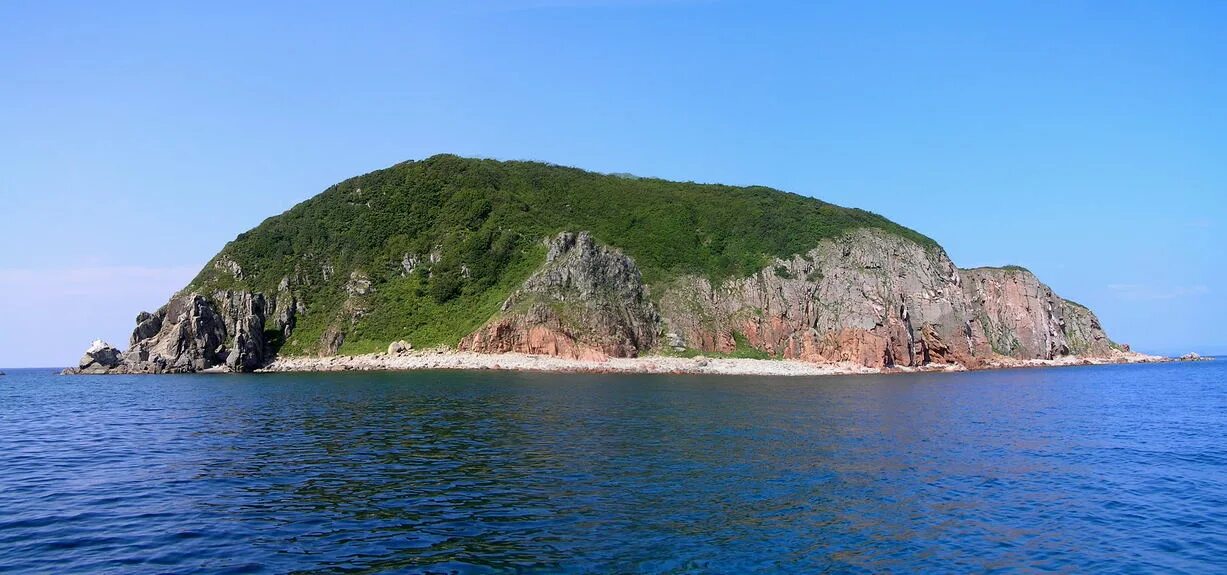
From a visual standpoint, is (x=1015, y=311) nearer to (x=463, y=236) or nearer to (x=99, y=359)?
(x=463, y=236)

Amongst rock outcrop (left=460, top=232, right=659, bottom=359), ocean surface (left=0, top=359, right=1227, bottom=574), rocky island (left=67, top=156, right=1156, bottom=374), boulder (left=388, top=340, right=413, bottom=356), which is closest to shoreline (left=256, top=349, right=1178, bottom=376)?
rocky island (left=67, top=156, right=1156, bottom=374)

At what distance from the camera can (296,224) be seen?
4963 inches

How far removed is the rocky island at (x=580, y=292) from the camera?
325 ft

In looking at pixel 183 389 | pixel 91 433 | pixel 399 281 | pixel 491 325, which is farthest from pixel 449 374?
pixel 91 433

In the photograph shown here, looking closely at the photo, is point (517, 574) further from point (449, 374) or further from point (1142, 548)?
point (449, 374)

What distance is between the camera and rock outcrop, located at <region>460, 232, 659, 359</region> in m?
96.0

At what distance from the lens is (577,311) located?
325 feet

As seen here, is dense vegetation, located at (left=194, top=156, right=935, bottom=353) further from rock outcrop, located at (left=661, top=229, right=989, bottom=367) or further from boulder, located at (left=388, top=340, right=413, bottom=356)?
rock outcrop, located at (left=661, top=229, right=989, bottom=367)

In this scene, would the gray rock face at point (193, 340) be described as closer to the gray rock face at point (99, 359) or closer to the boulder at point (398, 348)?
the gray rock face at point (99, 359)

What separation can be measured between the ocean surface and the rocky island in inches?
1986

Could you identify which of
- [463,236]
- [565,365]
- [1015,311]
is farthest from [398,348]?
[1015,311]

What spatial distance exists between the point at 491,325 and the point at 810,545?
82899 millimetres

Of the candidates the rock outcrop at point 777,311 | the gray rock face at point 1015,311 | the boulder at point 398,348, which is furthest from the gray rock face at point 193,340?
the gray rock face at point 1015,311

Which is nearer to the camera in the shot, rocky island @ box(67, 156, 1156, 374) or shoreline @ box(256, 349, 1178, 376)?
shoreline @ box(256, 349, 1178, 376)
